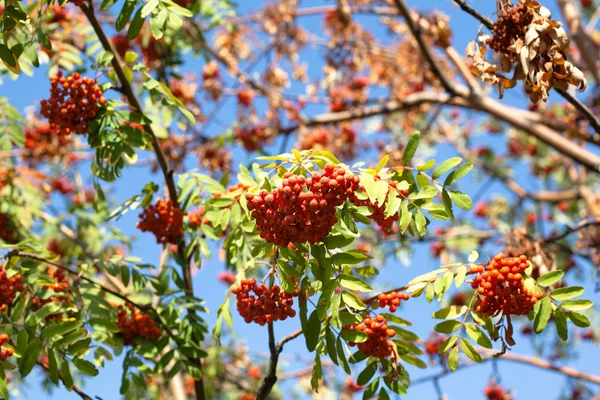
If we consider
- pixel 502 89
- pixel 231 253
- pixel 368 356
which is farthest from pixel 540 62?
pixel 231 253

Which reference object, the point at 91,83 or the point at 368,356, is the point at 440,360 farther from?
the point at 91,83

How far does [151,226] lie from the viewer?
3.57m

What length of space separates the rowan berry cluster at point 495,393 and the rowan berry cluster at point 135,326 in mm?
4625

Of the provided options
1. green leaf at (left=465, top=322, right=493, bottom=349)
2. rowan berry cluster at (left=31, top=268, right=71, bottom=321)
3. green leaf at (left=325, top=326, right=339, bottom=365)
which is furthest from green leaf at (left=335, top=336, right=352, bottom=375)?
rowan berry cluster at (left=31, top=268, right=71, bottom=321)

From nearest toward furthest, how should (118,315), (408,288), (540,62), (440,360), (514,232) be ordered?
(408,288) → (540,62) → (118,315) → (514,232) → (440,360)

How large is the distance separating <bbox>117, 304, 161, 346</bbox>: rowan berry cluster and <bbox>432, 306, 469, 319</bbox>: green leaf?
1.59 meters

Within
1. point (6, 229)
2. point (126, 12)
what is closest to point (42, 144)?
A: point (6, 229)

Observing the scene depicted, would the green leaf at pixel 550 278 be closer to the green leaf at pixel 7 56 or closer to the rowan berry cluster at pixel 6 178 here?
the green leaf at pixel 7 56

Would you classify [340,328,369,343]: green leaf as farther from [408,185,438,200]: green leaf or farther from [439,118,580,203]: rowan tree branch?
[439,118,580,203]: rowan tree branch

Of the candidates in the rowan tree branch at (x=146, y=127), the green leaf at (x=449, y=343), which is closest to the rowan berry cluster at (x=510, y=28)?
the green leaf at (x=449, y=343)

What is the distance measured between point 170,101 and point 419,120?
7292 mm

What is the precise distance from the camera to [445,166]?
262 cm

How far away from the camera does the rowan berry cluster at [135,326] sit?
11.1 ft

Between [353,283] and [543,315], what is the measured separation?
0.75 meters
